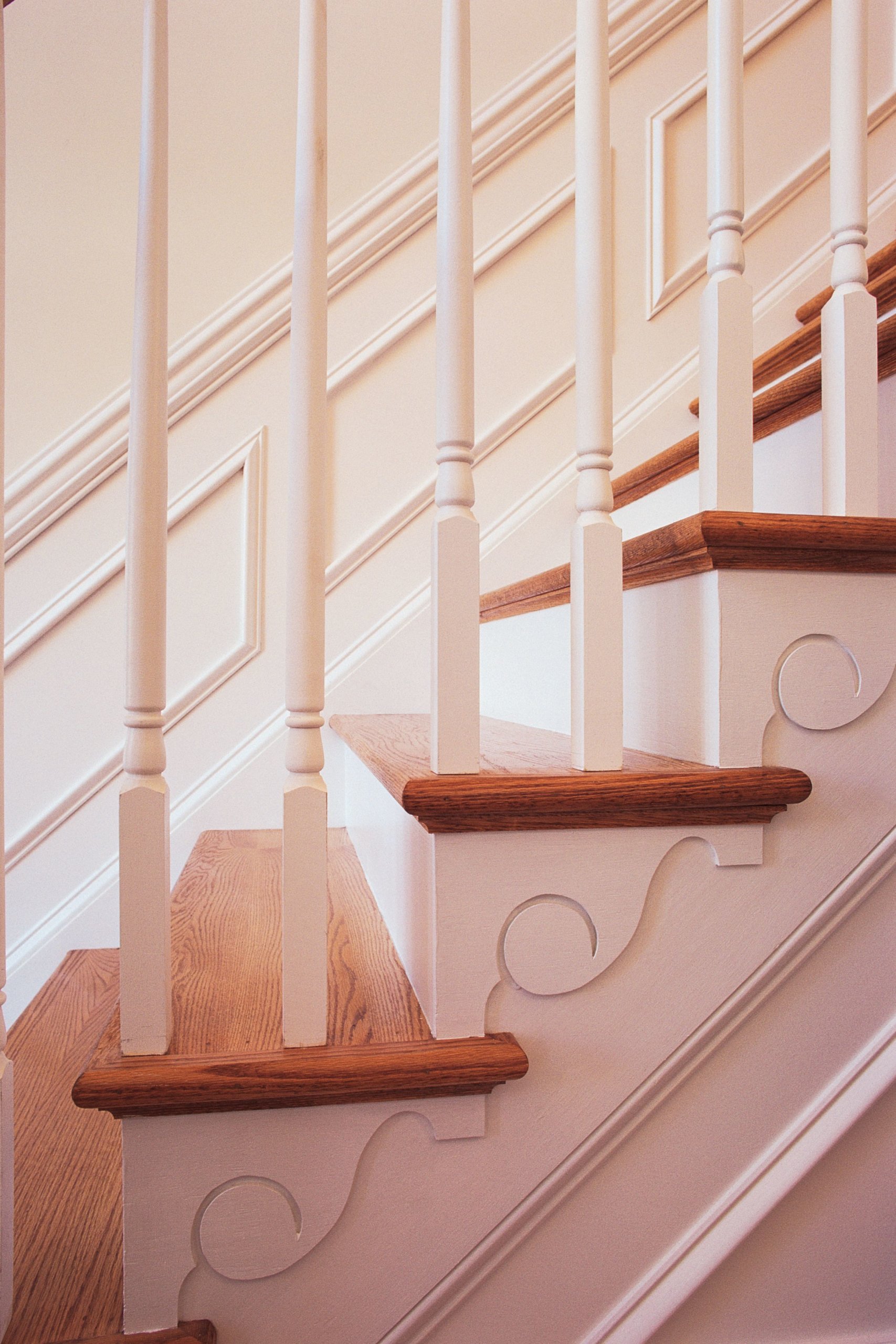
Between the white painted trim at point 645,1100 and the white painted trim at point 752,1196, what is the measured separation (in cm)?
1

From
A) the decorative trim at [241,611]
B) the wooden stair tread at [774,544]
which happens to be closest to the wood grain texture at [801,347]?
the wooden stair tread at [774,544]

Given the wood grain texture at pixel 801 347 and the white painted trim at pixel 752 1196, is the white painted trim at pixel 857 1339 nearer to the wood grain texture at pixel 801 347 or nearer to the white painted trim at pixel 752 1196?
the white painted trim at pixel 752 1196

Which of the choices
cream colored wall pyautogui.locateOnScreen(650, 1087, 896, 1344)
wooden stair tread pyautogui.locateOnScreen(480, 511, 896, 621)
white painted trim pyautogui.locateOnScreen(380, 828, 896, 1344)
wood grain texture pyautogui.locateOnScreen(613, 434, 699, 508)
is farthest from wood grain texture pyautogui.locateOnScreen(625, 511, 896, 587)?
cream colored wall pyautogui.locateOnScreen(650, 1087, 896, 1344)

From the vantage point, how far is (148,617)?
60 cm

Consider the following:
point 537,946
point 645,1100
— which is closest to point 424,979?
point 537,946

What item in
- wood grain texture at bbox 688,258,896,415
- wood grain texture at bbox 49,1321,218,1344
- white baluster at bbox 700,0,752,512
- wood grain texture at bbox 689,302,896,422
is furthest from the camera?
wood grain texture at bbox 688,258,896,415

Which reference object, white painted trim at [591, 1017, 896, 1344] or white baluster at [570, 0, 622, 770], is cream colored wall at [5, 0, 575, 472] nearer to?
white baluster at [570, 0, 622, 770]

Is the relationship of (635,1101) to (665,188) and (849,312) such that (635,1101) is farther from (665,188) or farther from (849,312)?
(665,188)

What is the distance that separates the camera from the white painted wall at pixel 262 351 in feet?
4.87

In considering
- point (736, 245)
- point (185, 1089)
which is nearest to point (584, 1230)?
point (185, 1089)

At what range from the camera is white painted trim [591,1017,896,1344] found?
66cm

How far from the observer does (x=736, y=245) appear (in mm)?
688

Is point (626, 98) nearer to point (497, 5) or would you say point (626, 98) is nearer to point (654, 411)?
point (497, 5)

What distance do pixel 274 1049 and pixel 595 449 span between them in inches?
20.6
